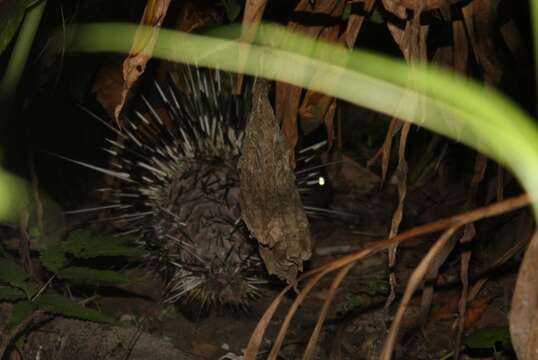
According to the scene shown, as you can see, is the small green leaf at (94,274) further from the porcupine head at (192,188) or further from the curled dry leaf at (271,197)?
the porcupine head at (192,188)

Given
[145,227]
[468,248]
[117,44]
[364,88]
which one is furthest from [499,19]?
[145,227]

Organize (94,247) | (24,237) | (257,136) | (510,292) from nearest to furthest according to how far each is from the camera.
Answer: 1. (257,136)
2. (94,247)
3. (24,237)
4. (510,292)

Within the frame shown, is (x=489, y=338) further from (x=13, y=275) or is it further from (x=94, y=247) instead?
(x=13, y=275)

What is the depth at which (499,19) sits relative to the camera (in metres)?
2.20

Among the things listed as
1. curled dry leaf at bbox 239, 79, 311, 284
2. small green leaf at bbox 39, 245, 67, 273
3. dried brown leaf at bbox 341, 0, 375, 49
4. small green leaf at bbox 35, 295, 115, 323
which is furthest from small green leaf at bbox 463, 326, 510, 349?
small green leaf at bbox 39, 245, 67, 273

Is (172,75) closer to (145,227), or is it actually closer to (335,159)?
(145,227)

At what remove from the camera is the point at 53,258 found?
99.6 inches

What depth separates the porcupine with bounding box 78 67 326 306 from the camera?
10.5ft

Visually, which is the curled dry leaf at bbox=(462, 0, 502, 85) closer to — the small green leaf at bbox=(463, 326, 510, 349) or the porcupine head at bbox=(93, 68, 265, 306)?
the small green leaf at bbox=(463, 326, 510, 349)

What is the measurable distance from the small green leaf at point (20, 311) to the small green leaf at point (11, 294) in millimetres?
81

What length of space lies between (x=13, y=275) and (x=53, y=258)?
0.40ft

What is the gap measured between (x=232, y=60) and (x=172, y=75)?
0.77 m

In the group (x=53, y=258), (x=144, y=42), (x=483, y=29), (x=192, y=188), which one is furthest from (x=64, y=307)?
(x=483, y=29)

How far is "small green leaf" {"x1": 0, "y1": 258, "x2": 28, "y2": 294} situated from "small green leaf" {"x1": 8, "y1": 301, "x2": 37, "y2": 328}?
8cm
